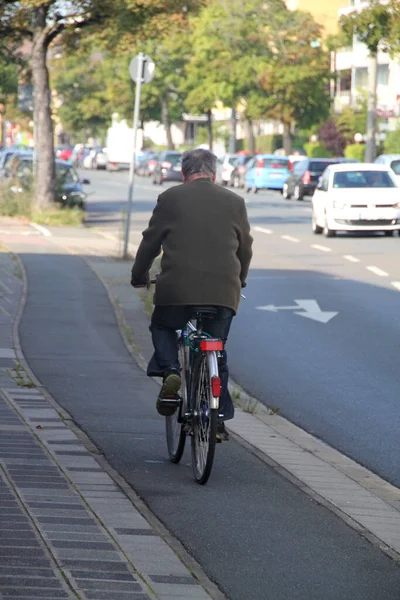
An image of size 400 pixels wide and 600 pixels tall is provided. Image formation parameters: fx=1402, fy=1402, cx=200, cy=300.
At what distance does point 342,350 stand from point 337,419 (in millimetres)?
3366

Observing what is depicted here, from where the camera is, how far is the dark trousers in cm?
713

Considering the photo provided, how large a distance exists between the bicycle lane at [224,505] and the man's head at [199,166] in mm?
1530

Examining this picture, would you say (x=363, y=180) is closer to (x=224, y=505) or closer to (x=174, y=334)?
(x=174, y=334)

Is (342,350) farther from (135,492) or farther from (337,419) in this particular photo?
(135,492)

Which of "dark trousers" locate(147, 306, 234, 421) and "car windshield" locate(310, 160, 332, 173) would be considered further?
"car windshield" locate(310, 160, 332, 173)

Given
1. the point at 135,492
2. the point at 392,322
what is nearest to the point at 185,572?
the point at 135,492

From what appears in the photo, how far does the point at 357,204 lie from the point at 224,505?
22646 millimetres

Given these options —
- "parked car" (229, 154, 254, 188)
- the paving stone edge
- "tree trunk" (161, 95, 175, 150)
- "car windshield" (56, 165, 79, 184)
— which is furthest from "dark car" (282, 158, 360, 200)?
"tree trunk" (161, 95, 175, 150)

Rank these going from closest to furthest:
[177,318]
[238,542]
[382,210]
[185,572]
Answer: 1. [185,572]
2. [238,542]
3. [177,318]
4. [382,210]

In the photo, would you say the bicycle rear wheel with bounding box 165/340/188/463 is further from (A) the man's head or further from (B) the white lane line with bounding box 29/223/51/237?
(B) the white lane line with bounding box 29/223/51/237

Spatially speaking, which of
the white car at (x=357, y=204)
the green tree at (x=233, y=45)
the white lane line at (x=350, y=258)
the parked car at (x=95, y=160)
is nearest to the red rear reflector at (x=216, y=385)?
the white lane line at (x=350, y=258)

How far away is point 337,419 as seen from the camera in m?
9.42

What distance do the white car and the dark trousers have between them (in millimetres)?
21487

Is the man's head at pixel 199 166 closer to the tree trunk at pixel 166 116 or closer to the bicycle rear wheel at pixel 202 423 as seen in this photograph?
the bicycle rear wheel at pixel 202 423
